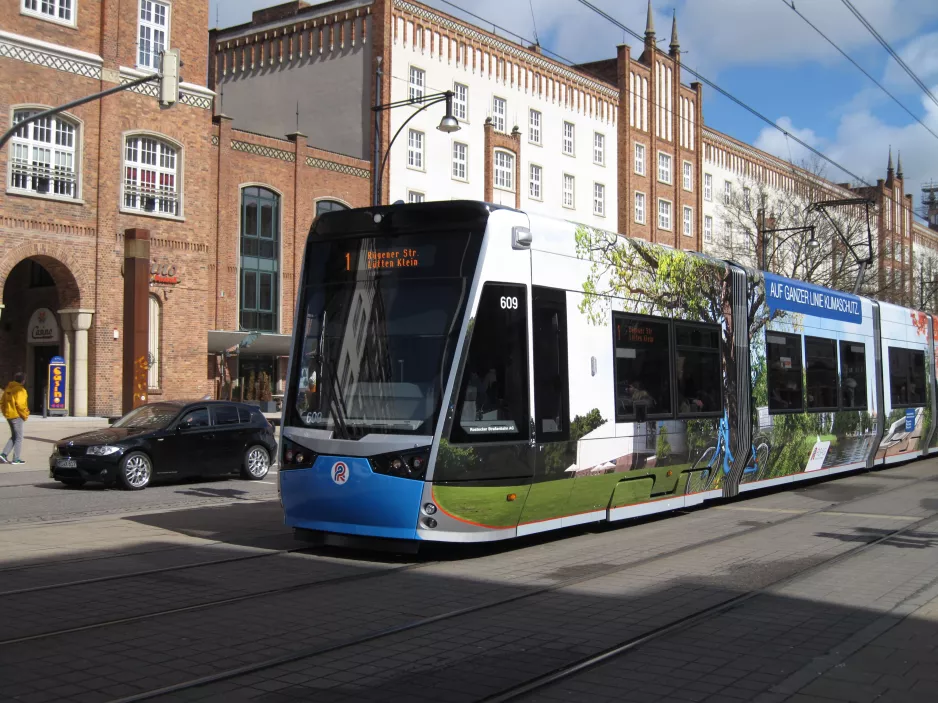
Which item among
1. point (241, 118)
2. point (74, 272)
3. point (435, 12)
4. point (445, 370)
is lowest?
point (445, 370)

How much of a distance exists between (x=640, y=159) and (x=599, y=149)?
3747 mm

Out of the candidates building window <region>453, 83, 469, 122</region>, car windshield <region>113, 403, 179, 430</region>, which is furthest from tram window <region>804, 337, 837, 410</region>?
building window <region>453, 83, 469, 122</region>

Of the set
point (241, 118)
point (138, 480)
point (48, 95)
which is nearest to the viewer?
point (138, 480)

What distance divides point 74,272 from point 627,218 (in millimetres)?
30371

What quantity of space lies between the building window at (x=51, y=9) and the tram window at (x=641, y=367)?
24457 millimetres

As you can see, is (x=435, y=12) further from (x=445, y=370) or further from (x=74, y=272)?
(x=445, y=370)

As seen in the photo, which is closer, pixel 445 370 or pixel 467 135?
pixel 445 370

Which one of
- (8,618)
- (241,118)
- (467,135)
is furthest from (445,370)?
(241,118)

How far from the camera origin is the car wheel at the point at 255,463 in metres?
19.1

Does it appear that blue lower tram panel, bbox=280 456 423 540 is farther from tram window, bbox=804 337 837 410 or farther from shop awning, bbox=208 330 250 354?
shop awning, bbox=208 330 250 354

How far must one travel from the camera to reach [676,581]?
8.71m

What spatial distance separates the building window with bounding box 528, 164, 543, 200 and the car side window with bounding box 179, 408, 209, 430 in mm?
31298

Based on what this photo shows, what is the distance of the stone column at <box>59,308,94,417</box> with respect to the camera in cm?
3131

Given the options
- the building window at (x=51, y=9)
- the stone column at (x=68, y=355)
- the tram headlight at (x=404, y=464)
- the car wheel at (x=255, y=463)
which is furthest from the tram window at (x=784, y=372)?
the building window at (x=51, y=9)
